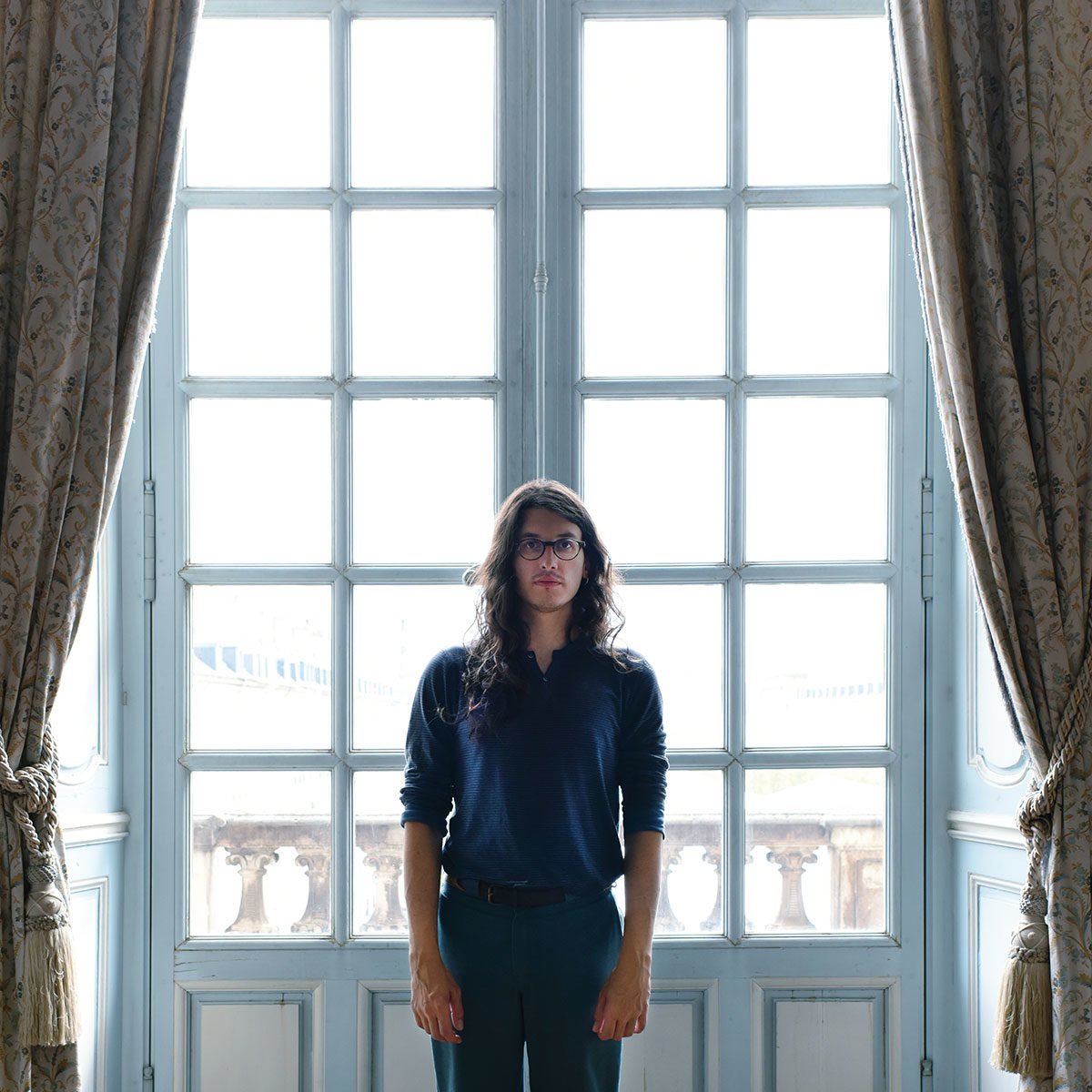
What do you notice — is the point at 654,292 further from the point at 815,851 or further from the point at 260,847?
the point at 260,847

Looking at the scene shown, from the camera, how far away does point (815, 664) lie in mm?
2193

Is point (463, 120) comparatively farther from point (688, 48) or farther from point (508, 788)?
point (508, 788)

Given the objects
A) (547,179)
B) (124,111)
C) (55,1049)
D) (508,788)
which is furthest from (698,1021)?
(124,111)

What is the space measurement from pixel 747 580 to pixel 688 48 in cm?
116

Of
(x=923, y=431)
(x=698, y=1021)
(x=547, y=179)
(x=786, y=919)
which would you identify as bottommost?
(x=698, y=1021)

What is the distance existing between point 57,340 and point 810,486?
59.9 inches

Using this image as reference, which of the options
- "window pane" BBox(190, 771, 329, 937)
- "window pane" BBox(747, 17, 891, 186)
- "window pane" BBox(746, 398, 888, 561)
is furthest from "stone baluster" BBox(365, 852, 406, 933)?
"window pane" BBox(747, 17, 891, 186)

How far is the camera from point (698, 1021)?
7.00 ft

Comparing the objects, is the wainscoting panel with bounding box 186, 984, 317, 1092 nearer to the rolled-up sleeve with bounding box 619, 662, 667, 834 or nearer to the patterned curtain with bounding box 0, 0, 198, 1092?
the patterned curtain with bounding box 0, 0, 198, 1092

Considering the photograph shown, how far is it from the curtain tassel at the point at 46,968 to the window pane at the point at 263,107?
1442 millimetres

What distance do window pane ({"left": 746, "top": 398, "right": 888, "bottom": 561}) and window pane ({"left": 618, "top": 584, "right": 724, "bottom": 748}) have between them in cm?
16

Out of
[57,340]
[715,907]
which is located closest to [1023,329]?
[715,907]

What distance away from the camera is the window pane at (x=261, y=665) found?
2180 millimetres

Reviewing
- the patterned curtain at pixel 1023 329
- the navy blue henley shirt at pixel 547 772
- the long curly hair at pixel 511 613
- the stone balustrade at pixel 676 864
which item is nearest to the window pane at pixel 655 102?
the patterned curtain at pixel 1023 329
